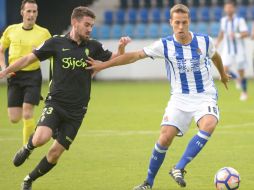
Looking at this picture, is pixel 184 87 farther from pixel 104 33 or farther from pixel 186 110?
pixel 104 33

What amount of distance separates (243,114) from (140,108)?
9.16 ft

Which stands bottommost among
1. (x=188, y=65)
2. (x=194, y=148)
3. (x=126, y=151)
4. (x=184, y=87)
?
(x=126, y=151)

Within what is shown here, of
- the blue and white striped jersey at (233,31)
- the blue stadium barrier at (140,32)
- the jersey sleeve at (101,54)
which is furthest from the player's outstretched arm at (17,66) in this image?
the blue stadium barrier at (140,32)

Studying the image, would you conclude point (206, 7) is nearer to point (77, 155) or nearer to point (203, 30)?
point (203, 30)

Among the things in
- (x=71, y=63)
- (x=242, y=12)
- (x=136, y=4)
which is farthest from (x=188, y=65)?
(x=136, y=4)

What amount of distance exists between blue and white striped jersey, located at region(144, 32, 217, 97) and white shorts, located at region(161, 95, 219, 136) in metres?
0.10

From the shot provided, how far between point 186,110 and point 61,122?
4.73ft

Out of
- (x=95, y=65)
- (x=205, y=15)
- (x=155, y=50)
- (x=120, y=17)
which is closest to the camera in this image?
(x=95, y=65)

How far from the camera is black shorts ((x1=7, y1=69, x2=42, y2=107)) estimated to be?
11.9 metres

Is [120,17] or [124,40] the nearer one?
[124,40]

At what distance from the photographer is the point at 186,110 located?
9156 millimetres

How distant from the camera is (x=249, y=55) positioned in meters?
28.1

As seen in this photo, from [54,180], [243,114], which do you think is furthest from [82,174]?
[243,114]

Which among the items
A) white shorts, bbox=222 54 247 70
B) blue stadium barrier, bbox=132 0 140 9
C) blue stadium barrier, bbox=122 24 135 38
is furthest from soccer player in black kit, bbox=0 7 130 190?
blue stadium barrier, bbox=132 0 140 9
